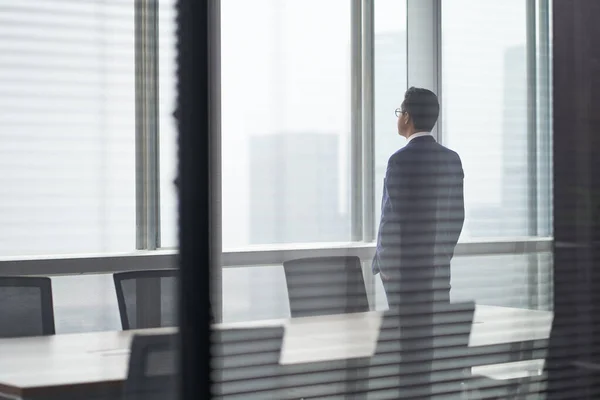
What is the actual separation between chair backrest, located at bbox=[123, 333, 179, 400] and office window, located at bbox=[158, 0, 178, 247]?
19 centimetres

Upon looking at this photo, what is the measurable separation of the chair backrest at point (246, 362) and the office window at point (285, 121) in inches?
7.4

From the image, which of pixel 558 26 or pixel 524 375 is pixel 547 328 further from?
pixel 558 26

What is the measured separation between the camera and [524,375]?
7.34ft

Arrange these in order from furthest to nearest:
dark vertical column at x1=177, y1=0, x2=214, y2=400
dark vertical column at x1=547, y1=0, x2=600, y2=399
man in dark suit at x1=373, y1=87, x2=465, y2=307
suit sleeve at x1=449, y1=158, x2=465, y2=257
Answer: dark vertical column at x1=547, y1=0, x2=600, y2=399 → suit sleeve at x1=449, y1=158, x2=465, y2=257 → man in dark suit at x1=373, y1=87, x2=465, y2=307 → dark vertical column at x1=177, y1=0, x2=214, y2=400

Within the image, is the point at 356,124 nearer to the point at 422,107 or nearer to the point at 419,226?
the point at 422,107

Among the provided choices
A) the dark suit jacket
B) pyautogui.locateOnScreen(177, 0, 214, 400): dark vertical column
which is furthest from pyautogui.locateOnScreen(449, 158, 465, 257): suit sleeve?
pyautogui.locateOnScreen(177, 0, 214, 400): dark vertical column

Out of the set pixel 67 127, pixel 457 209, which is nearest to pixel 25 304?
pixel 67 127

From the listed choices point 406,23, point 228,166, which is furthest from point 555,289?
point 228,166

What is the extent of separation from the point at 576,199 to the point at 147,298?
50.7 inches

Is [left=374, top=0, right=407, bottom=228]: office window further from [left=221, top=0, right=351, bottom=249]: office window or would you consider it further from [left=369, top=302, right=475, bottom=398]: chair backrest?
[left=369, top=302, right=475, bottom=398]: chair backrest

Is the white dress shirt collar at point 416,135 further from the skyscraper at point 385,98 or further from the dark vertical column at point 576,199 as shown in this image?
the dark vertical column at point 576,199

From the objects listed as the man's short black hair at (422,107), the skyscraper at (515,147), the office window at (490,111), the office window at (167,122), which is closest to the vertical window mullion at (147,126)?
the office window at (167,122)

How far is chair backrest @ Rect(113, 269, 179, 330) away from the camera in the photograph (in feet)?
5.15

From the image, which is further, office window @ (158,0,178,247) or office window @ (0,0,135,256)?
office window @ (158,0,178,247)
